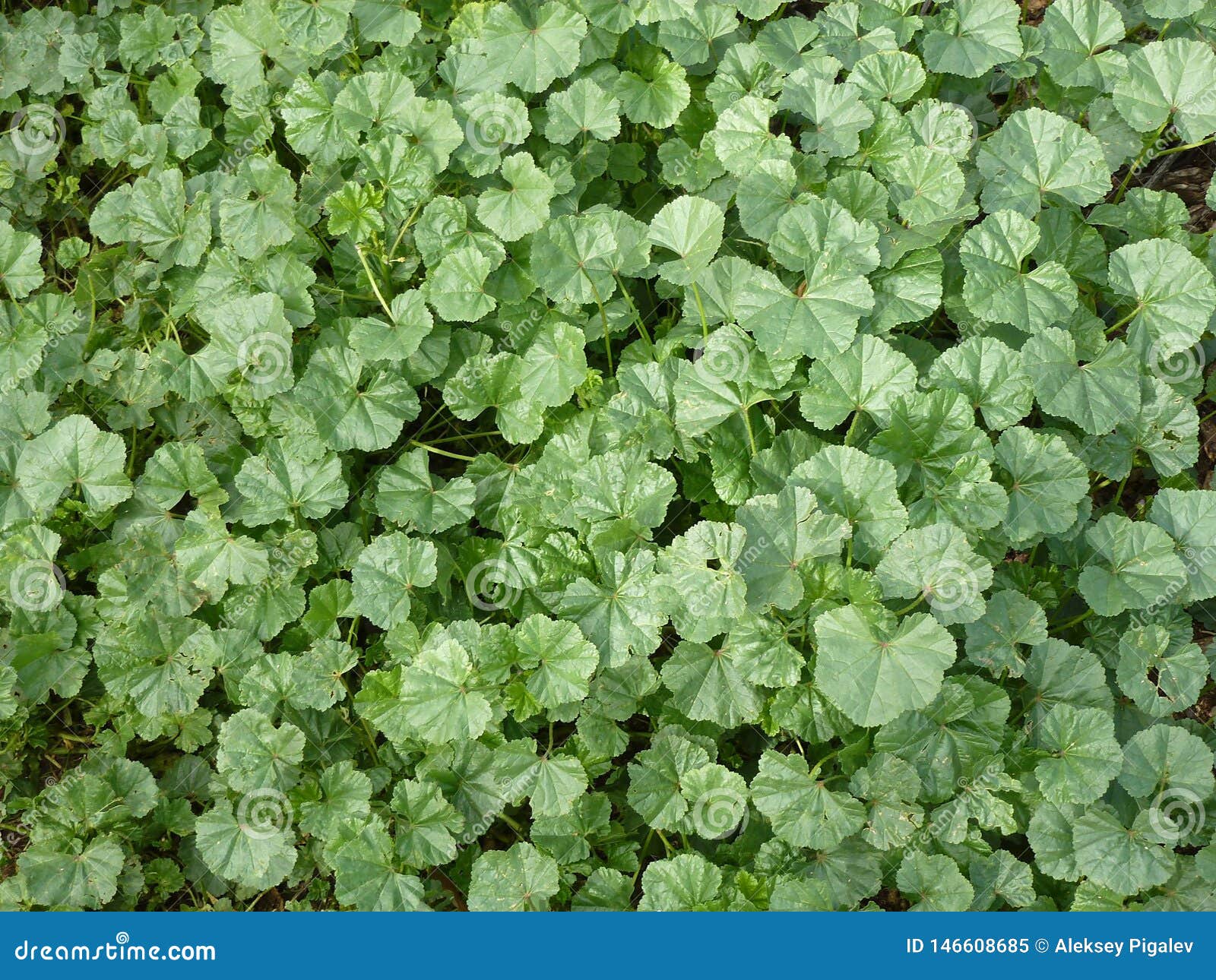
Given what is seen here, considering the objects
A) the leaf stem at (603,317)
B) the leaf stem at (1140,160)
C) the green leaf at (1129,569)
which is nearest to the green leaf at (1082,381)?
the green leaf at (1129,569)

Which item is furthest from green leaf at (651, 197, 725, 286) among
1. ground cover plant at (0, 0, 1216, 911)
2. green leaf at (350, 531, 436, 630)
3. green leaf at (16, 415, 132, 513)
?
green leaf at (16, 415, 132, 513)

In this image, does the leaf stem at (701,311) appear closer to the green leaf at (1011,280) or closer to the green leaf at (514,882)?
the green leaf at (1011,280)

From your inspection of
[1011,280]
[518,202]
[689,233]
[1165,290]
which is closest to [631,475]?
[689,233]

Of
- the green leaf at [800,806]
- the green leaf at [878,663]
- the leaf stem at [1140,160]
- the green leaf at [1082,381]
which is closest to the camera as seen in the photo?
the green leaf at [878,663]

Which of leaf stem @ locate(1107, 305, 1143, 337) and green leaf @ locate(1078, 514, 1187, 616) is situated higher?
leaf stem @ locate(1107, 305, 1143, 337)

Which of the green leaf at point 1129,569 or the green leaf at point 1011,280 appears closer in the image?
the green leaf at point 1129,569

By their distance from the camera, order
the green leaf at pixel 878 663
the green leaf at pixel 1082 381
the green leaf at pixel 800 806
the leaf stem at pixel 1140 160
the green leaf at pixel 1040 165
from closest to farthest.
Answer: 1. the green leaf at pixel 878 663
2. the green leaf at pixel 800 806
3. the green leaf at pixel 1082 381
4. the green leaf at pixel 1040 165
5. the leaf stem at pixel 1140 160

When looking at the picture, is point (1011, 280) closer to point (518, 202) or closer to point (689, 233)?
point (689, 233)

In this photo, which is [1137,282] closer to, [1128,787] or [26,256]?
[1128,787]

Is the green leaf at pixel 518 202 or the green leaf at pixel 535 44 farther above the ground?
the green leaf at pixel 535 44

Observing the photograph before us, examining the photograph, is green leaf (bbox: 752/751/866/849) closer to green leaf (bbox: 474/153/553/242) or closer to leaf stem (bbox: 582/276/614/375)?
leaf stem (bbox: 582/276/614/375)
